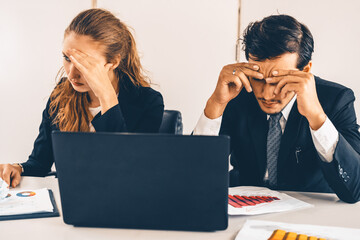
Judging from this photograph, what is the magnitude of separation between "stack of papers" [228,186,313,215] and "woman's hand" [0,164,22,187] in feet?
2.47

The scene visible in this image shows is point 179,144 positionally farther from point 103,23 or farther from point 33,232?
point 103,23

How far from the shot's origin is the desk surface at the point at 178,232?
0.87 m

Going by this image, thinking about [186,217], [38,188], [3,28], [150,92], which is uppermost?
[3,28]

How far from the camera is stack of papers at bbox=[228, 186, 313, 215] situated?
1021 mm

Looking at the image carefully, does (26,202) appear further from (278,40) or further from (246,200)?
(278,40)

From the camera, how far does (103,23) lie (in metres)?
1.66

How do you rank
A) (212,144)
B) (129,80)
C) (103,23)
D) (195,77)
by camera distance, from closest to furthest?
(212,144) → (103,23) → (129,80) → (195,77)

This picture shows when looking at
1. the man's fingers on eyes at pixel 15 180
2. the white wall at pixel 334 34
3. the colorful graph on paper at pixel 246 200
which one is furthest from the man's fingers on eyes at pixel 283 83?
the white wall at pixel 334 34

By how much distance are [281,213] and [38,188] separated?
2.61 ft

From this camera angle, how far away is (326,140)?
1208 mm

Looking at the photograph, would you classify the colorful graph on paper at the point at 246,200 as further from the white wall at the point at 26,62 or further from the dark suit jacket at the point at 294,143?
the white wall at the point at 26,62

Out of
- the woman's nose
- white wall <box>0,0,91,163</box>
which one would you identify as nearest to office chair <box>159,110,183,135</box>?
the woman's nose

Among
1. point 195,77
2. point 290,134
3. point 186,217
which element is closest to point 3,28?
point 195,77

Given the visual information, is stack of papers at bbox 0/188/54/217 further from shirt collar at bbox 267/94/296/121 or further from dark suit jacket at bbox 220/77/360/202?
shirt collar at bbox 267/94/296/121
